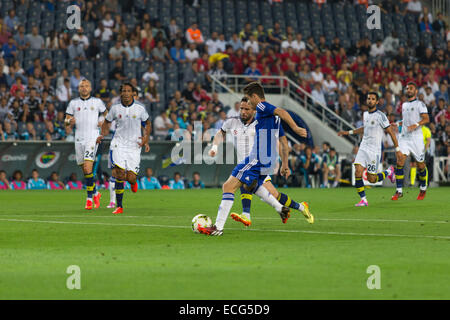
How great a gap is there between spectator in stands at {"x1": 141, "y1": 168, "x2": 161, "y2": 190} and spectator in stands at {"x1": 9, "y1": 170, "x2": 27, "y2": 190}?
3.73 m

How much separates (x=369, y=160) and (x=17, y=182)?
493 inches

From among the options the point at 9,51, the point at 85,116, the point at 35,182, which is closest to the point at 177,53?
the point at 9,51

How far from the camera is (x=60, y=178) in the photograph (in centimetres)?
2773

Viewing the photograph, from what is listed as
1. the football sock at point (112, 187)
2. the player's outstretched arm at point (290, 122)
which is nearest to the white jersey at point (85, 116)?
the football sock at point (112, 187)

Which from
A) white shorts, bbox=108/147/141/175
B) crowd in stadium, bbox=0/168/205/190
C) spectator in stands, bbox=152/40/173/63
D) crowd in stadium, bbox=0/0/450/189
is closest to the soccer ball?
white shorts, bbox=108/147/141/175

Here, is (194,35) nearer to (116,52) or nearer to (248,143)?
(116,52)

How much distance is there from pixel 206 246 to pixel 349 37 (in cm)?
2904

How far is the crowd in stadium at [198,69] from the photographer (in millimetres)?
27953

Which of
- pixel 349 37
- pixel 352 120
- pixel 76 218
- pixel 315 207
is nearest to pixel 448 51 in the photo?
pixel 349 37

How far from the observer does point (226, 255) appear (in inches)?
360

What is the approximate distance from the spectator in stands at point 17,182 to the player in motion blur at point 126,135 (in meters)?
10.7

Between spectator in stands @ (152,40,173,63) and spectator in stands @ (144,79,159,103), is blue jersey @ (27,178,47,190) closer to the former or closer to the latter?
spectator in stands @ (144,79,159,103)

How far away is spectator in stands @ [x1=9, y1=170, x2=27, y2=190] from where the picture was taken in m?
27.0
